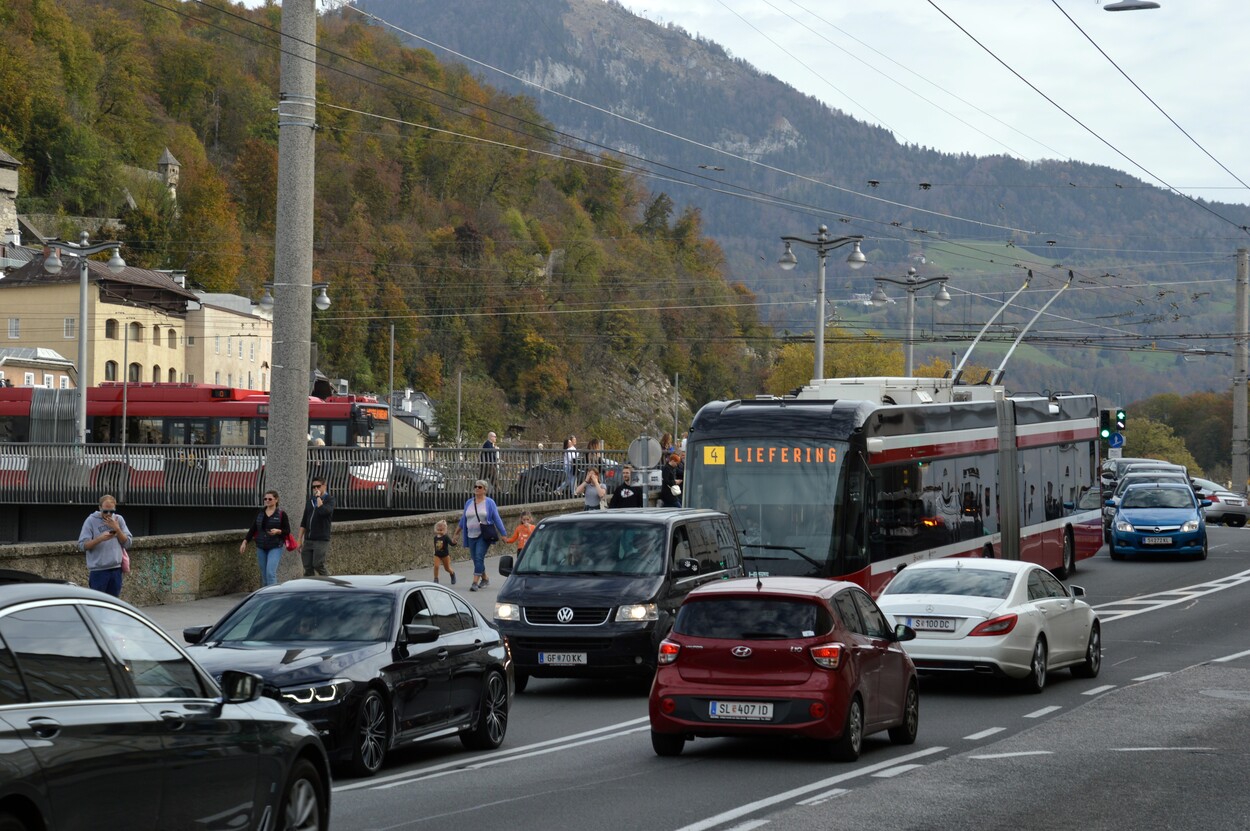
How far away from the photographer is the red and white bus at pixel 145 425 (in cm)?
4372

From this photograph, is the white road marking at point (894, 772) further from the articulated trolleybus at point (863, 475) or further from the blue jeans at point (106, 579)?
the blue jeans at point (106, 579)

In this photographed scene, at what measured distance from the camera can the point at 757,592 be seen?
13.4m

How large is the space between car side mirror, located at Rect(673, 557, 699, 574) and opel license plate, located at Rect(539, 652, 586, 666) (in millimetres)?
1520

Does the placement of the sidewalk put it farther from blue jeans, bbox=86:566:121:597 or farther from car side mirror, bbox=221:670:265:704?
car side mirror, bbox=221:670:265:704

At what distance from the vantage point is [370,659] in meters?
12.8

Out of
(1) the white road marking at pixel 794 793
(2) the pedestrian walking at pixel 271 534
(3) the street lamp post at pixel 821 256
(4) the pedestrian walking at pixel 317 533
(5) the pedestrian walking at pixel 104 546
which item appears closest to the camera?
(1) the white road marking at pixel 794 793

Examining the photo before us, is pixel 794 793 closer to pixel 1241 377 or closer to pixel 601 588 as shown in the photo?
pixel 601 588

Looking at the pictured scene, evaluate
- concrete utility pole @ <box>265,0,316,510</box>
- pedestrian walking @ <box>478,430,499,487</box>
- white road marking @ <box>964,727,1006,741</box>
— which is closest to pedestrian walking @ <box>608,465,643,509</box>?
concrete utility pole @ <box>265,0,316,510</box>

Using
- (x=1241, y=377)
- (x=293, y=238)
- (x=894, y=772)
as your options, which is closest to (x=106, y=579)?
(x=293, y=238)

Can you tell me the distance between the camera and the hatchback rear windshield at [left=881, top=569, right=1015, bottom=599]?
18516 millimetres

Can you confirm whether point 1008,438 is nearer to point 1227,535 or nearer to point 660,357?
point 1227,535

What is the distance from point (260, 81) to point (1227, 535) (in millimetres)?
109857

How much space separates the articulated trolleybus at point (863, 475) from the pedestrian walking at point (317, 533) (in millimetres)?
6066

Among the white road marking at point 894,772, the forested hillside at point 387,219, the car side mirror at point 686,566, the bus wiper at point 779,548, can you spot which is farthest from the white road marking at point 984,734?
the forested hillside at point 387,219
